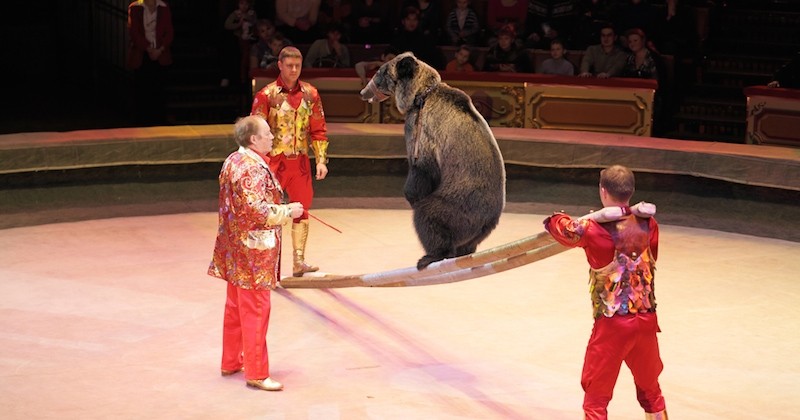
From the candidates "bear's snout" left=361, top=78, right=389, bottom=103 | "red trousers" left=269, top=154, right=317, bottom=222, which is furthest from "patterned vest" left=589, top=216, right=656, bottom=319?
"red trousers" left=269, top=154, right=317, bottom=222

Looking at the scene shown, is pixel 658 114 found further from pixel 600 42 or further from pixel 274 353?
pixel 274 353

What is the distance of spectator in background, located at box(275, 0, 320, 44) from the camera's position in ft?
49.5

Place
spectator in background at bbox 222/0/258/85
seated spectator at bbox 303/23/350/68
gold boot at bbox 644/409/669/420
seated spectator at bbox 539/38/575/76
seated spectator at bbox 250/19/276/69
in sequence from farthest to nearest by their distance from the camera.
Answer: spectator in background at bbox 222/0/258/85
seated spectator at bbox 250/19/276/69
seated spectator at bbox 303/23/350/68
seated spectator at bbox 539/38/575/76
gold boot at bbox 644/409/669/420

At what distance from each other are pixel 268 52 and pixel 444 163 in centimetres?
789

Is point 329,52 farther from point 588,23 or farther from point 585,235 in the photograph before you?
point 585,235

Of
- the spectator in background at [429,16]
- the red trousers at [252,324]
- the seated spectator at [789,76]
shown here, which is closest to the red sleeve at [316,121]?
the red trousers at [252,324]

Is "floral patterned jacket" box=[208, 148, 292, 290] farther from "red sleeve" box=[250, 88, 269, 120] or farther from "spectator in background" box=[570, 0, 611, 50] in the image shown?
"spectator in background" box=[570, 0, 611, 50]

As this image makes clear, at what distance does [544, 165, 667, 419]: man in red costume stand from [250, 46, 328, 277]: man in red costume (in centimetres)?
367

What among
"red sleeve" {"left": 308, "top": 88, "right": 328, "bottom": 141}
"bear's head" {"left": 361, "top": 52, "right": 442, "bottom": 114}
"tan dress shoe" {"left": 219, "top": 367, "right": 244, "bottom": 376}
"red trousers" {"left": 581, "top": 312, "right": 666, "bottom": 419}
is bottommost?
"tan dress shoe" {"left": 219, "top": 367, "right": 244, "bottom": 376}

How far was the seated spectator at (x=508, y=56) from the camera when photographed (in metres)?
14.0

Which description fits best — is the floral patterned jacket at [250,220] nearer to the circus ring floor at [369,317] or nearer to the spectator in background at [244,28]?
the circus ring floor at [369,317]

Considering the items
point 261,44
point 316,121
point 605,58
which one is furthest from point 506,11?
point 316,121

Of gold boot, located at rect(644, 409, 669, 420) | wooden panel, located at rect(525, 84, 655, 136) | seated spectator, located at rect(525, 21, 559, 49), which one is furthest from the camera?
seated spectator, located at rect(525, 21, 559, 49)

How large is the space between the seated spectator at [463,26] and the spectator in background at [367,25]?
0.91 m
